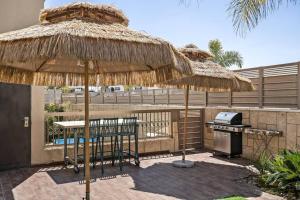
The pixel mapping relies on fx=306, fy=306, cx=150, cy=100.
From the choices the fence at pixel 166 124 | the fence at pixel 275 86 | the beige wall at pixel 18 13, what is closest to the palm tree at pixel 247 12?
→ the fence at pixel 275 86

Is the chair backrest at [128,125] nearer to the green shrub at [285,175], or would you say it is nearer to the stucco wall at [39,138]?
the stucco wall at [39,138]

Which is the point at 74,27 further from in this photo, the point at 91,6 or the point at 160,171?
the point at 160,171

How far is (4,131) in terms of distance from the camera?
7.46 metres

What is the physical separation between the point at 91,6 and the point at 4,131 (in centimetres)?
506

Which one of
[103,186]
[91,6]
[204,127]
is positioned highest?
[91,6]

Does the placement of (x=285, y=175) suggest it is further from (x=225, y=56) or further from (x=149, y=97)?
(x=225, y=56)

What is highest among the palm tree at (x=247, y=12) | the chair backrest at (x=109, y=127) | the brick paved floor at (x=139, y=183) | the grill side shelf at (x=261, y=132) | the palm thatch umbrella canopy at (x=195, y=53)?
the palm tree at (x=247, y=12)

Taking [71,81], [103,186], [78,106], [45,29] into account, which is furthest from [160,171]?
[78,106]

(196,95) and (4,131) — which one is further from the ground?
(196,95)

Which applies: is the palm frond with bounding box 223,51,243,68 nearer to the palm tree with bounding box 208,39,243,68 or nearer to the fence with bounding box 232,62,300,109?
the palm tree with bounding box 208,39,243,68

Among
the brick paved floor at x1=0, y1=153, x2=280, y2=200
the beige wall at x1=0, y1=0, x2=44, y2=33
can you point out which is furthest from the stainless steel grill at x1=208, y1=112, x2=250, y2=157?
the beige wall at x1=0, y1=0, x2=44, y2=33

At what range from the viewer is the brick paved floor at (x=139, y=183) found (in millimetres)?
5660

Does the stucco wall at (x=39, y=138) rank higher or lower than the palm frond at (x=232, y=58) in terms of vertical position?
lower

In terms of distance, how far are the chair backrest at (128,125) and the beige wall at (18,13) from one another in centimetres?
351
